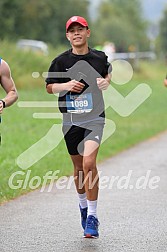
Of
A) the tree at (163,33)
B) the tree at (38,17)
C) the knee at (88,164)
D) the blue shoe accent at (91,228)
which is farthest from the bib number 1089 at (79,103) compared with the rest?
the tree at (163,33)

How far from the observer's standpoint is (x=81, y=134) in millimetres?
8016

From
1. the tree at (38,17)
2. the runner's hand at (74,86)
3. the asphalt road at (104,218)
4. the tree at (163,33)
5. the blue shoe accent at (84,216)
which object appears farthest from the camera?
the tree at (163,33)

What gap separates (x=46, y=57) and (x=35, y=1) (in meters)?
13.8

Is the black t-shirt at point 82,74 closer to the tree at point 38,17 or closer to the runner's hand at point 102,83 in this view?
the runner's hand at point 102,83

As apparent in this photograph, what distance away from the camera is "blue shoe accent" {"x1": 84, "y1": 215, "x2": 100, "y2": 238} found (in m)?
7.83

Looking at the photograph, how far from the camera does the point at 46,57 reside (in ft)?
121

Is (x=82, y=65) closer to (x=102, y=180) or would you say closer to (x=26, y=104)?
(x=102, y=180)

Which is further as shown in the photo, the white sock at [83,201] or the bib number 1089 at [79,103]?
the white sock at [83,201]

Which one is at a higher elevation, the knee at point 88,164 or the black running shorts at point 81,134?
the black running shorts at point 81,134

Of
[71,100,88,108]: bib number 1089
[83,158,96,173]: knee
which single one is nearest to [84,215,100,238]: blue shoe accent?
[83,158,96,173]: knee

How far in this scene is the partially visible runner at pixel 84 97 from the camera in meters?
7.87

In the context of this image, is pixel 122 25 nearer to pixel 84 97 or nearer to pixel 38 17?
pixel 38 17

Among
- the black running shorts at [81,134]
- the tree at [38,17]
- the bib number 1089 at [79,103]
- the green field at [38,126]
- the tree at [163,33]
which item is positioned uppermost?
the bib number 1089 at [79,103]

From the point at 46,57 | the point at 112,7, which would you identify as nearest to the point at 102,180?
the point at 46,57
